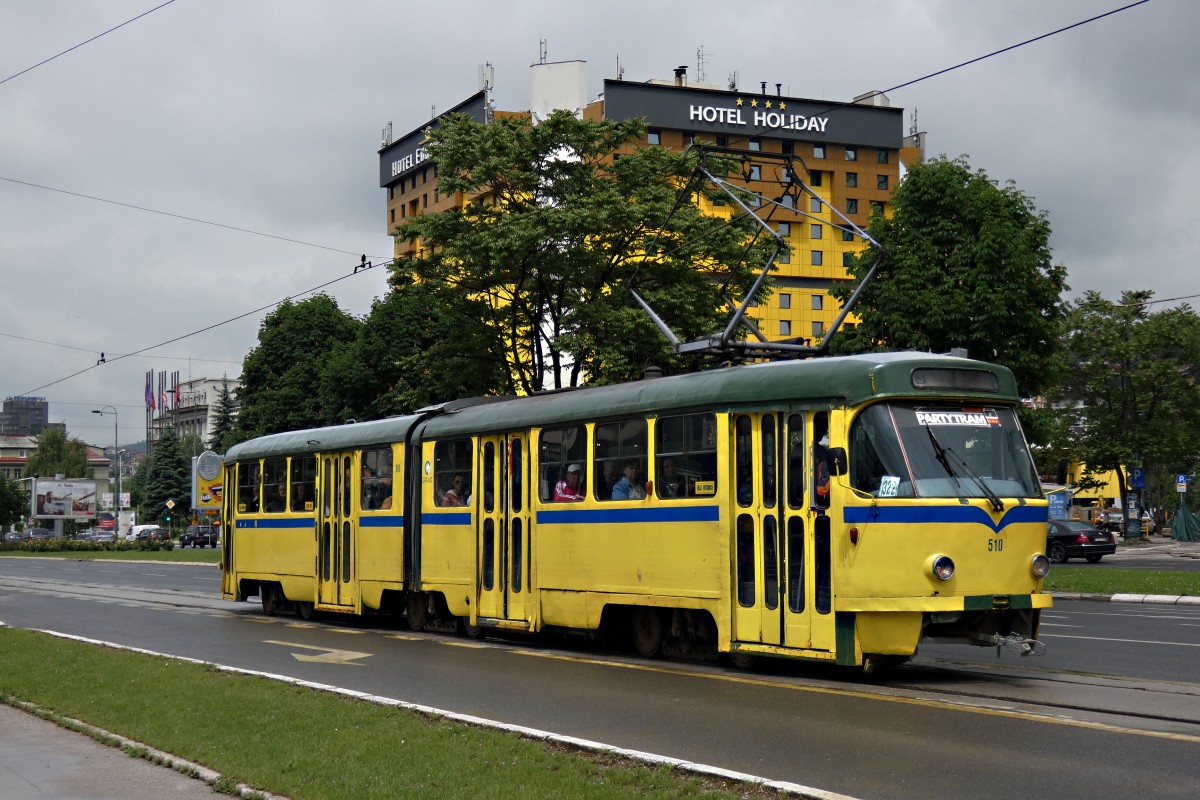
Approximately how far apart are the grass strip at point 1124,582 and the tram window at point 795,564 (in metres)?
17.2

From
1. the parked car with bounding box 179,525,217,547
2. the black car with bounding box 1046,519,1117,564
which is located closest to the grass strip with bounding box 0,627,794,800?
the black car with bounding box 1046,519,1117,564

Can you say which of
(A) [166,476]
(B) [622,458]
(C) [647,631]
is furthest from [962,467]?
(A) [166,476]

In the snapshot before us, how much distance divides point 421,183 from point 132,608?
242ft

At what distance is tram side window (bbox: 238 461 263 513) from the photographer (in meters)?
25.2

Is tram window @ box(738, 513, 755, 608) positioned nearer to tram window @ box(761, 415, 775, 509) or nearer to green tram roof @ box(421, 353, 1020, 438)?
tram window @ box(761, 415, 775, 509)

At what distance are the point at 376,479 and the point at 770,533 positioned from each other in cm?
925

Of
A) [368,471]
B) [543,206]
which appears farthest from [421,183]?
[368,471]

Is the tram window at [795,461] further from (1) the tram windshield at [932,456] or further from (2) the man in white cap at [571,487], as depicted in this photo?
(2) the man in white cap at [571,487]

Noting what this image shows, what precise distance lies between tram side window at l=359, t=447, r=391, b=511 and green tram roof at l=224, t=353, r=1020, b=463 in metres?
0.86

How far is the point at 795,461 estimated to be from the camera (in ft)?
43.0

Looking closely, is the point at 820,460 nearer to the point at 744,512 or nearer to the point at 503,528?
the point at 744,512

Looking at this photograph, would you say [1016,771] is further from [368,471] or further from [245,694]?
[368,471]

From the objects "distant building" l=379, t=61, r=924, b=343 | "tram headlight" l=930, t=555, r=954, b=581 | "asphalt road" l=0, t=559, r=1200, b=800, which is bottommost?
"asphalt road" l=0, t=559, r=1200, b=800

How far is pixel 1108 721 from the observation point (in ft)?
32.6
